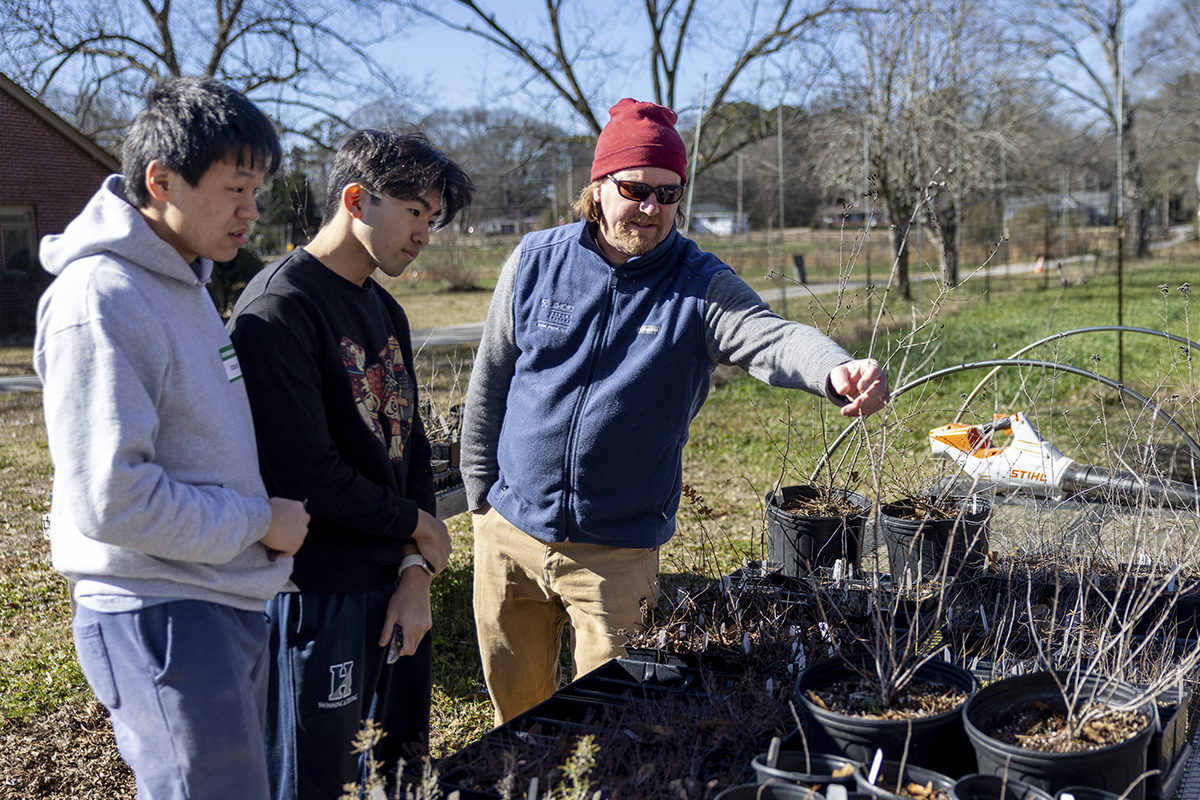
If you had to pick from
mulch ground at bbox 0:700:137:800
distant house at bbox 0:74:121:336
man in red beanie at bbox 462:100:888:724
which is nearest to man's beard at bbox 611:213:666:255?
man in red beanie at bbox 462:100:888:724

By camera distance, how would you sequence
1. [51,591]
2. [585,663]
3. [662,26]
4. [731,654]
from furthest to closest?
[662,26]
[51,591]
[585,663]
[731,654]

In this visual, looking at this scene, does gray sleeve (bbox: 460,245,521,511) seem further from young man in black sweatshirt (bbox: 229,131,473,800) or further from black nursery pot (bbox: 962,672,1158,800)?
black nursery pot (bbox: 962,672,1158,800)

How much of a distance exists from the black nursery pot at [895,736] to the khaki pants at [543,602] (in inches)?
28.8

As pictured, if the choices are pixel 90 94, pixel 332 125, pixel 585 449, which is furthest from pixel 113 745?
pixel 90 94

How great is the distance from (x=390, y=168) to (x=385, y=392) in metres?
0.46

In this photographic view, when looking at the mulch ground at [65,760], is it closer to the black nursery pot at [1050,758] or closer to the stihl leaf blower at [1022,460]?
the black nursery pot at [1050,758]

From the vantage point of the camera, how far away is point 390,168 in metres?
1.91

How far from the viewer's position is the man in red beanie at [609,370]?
2.26 m

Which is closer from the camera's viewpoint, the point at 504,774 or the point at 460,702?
the point at 504,774

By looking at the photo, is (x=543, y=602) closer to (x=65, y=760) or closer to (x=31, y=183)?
(x=65, y=760)

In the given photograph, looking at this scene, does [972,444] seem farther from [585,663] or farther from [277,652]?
[277,652]

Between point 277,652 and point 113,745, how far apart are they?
66.9 inches

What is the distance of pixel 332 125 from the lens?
43.3 feet

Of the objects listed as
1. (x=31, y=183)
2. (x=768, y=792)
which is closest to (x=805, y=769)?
(x=768, y=792)
